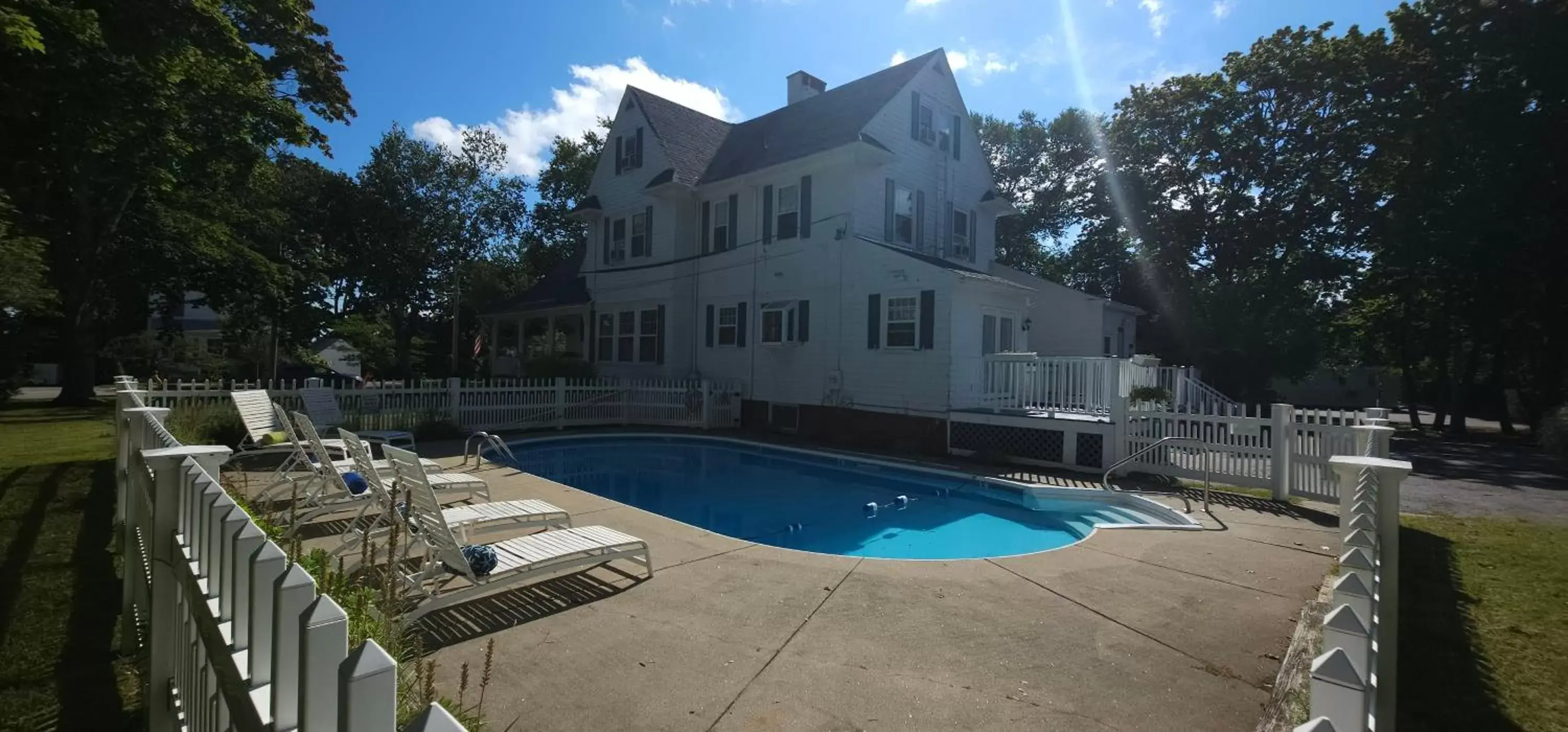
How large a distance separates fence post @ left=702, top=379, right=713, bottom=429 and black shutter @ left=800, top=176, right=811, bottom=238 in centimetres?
484

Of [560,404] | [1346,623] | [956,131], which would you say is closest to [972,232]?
[956,131]

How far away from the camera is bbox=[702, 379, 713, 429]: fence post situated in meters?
18.8

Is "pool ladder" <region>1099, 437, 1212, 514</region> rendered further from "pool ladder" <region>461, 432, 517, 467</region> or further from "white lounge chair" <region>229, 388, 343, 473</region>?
"white lounge chair" <region>229, 388, 343, 473</region>

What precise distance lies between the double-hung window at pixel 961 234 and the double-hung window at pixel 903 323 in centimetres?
582

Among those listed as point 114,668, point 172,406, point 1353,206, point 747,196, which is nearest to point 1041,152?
point 1353,206

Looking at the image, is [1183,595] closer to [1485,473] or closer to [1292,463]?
[1292,463]

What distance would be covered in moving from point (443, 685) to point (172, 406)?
40.6 feet

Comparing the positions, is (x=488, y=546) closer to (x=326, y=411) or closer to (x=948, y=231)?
(x=326, y=411)

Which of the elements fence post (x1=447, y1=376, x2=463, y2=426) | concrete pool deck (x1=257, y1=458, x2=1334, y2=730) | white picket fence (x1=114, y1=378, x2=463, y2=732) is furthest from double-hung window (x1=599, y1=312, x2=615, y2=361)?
white picket fence (x1=114, y1=378, x2=463, y2=732)

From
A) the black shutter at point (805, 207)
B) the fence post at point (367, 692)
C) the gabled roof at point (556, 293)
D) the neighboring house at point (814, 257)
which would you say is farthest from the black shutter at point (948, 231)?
the fence post at point (367, 692)

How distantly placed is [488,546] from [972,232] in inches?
757

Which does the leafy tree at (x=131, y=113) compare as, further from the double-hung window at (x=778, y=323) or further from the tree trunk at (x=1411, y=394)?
the tree trunk at (x=1411, y=394)

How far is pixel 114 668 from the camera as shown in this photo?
3803 millimetres

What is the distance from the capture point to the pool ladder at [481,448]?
11711 millimetres
